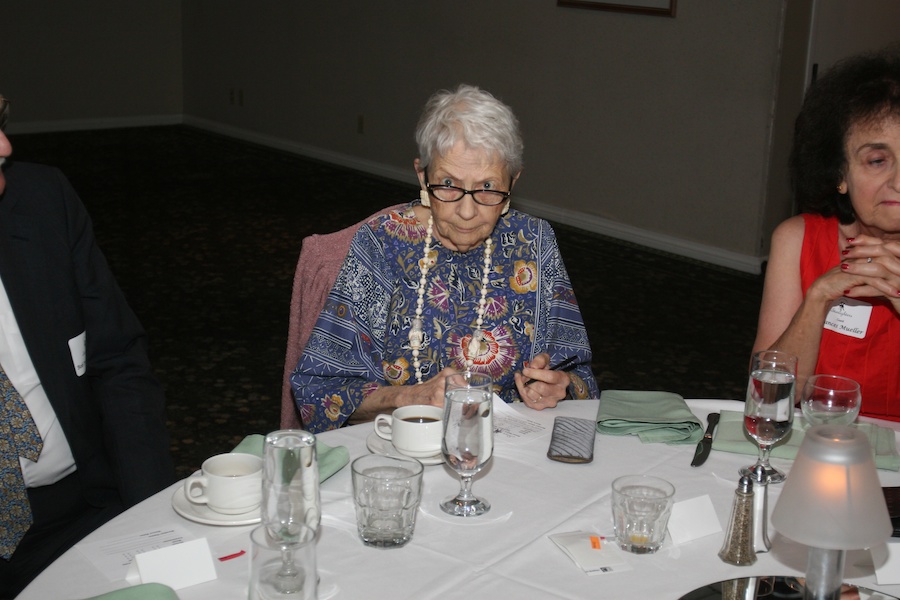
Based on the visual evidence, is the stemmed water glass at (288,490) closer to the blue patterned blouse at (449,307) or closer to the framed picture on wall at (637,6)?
the blue patterned blouse at (449,307)

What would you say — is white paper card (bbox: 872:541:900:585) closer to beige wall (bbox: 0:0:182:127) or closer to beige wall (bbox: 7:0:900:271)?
beige wall (bbox: 7:0:900:271)

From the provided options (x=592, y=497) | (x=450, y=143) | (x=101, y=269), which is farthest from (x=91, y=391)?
(x=592, y=497)

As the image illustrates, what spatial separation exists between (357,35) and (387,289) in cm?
625

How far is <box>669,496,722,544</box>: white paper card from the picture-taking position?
1.38 meters

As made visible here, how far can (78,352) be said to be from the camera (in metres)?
1.88

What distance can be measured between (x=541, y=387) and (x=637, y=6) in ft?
14.6

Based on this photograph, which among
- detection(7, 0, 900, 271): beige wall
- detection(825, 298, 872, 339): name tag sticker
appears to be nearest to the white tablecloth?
detection(825, 298, 872, 339): name tag sticker

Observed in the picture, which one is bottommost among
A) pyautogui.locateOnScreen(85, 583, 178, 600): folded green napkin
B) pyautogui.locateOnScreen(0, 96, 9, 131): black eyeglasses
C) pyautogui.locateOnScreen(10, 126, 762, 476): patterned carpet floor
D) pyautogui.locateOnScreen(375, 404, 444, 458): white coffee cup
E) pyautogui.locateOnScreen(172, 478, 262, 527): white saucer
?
pyautogui.locateOnScreen(10, 126, 762, 476): patterned carpet floor

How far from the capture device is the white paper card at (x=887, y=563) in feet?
4.21

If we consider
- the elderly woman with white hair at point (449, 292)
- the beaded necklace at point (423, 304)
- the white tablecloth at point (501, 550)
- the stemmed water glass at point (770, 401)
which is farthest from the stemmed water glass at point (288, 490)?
the beaded necklace at point (423, 304)

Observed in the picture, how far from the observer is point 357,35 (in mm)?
8000

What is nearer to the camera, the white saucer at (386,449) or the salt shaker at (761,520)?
the salt shaker at (761,520)

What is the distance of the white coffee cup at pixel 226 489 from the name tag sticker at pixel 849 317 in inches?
54.4

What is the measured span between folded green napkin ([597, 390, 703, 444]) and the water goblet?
0.69 ft
